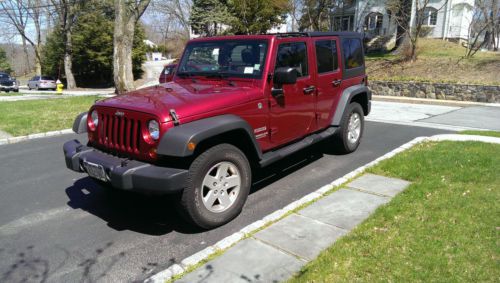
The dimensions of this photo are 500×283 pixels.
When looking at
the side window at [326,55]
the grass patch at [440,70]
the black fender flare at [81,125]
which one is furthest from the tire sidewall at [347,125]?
the grass patch at [440,70]

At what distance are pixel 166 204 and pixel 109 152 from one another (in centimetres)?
98

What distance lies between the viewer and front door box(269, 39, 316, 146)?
4.78 meters

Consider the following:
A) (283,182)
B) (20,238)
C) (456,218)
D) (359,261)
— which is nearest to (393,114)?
(283,182)

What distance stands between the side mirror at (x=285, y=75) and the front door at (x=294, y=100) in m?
0.22

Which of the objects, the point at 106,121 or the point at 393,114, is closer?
the point at 106,121

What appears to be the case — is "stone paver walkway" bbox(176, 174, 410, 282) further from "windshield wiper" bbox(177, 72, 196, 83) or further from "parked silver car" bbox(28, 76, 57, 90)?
"parked silver car" bbox(28, 76, 57, 90)

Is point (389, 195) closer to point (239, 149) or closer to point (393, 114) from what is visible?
point (239, 149)

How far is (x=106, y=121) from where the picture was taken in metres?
4.13

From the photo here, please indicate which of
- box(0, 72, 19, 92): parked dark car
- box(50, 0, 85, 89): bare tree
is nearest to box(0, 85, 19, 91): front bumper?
box(0, 72, 19, 92): parked dark car

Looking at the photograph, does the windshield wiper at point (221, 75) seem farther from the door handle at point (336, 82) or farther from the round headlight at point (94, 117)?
the door handle at point (336, 82)

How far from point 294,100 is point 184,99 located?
1.64 m

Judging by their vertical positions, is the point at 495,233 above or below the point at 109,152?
below

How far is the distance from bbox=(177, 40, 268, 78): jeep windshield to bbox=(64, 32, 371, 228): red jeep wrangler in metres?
0.01

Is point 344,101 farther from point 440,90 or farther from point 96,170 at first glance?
point 440,90
